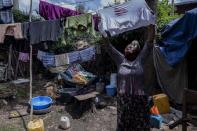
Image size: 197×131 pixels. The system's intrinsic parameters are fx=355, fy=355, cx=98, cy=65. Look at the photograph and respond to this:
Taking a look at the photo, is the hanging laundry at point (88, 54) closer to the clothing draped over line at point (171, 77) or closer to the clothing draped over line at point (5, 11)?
the clothing draped over line at point (171, 77)

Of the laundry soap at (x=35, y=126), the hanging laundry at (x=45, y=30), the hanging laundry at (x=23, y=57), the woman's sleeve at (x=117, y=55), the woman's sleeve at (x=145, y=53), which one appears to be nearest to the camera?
the woman's sleeve at (x=145, y=53)

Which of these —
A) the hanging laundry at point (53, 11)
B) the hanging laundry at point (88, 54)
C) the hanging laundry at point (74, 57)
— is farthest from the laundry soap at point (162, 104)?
the hanging laundry at point (53, 11)

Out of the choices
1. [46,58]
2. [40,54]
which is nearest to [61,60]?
[46,58]

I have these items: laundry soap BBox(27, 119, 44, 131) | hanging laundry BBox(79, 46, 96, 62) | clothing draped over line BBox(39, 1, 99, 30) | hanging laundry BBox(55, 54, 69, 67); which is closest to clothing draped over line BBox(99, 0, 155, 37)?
laundry soap BBox(27, 119, 44, 131)

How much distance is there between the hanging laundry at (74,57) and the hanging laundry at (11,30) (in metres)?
2.23

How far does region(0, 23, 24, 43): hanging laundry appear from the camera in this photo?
13.4 meters

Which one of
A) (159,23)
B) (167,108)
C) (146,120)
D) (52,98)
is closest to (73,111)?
(52,98)

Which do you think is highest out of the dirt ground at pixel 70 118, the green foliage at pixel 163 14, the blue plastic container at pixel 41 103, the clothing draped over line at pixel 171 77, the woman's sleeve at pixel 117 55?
the green foliage at pixel 163 14

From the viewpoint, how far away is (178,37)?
8.77 meters

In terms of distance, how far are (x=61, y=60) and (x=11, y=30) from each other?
93.4 inches

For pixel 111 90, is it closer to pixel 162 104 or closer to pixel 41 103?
pixel 162 104

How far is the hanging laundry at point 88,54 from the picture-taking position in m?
12.2

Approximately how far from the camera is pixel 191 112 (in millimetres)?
3996

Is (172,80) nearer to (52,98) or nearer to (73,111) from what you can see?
(73,111)
